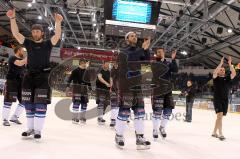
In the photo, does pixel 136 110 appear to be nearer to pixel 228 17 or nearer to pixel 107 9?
pixel 107 9

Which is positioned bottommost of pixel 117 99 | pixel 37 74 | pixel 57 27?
pixel 117 99

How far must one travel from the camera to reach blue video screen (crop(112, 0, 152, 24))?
9711 mm

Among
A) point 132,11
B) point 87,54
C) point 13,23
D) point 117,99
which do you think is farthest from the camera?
point 87,54

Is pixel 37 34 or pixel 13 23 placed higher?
pixel 13 23

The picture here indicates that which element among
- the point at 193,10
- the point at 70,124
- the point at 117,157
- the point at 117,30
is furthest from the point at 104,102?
the point at 193,10

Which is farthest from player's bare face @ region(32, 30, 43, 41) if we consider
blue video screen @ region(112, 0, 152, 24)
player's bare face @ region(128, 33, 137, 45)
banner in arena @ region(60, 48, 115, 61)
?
banner in arena @ region(60, 48, 115, 61)

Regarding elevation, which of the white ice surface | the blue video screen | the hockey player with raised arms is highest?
the blue video screen

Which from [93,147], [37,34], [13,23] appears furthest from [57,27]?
[93,147]

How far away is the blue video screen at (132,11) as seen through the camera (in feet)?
31.9

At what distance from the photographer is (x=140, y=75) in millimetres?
5422

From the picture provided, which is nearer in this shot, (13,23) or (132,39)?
(13,23)

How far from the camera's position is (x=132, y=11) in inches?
384

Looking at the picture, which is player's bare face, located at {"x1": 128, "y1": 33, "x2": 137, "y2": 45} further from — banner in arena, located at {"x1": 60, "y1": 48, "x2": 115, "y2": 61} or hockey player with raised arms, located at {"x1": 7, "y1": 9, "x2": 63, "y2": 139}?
banner in arena, located at {"x1": 60, "y1": 48, "x2": 115, "y2": 61}

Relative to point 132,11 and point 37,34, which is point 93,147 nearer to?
point 37,34
